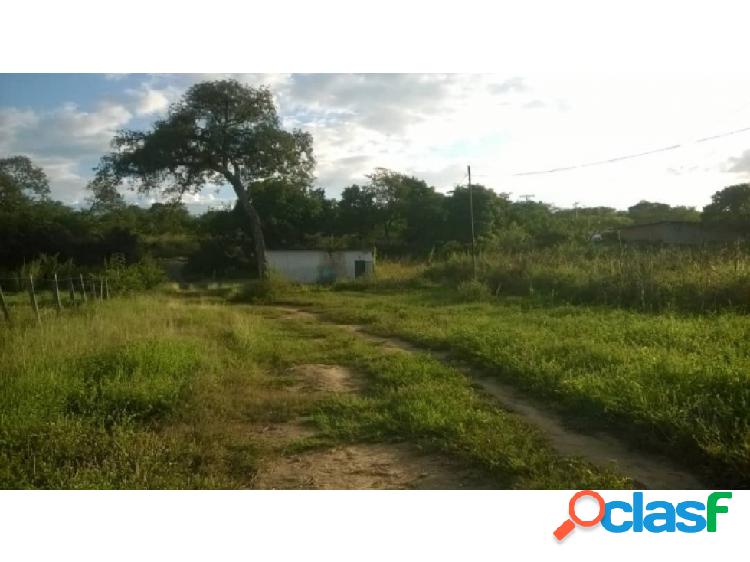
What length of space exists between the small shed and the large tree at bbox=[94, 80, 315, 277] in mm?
942

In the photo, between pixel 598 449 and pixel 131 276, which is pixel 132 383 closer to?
pixel 598 449

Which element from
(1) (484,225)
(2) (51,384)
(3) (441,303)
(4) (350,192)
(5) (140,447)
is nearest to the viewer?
(5) (140,447)

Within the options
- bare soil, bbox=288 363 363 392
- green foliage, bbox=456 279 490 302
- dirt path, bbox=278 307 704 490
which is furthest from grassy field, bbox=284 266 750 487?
green foliage, bbox=456 279 490 302

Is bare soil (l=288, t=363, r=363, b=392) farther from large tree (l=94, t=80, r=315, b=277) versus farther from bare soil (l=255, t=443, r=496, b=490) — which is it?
large tree (l=94, t=80, r=315, b=277)

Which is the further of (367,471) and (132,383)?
(132,383)

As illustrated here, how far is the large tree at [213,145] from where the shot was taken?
2225 centimetres

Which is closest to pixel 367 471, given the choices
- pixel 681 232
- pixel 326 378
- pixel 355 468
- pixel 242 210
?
pixel 355 468

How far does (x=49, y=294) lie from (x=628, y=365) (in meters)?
15.5

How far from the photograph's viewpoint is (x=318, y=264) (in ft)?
81.0

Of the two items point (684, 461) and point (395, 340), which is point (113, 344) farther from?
point (684, 461)

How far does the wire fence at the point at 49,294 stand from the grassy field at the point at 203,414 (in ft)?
3.42

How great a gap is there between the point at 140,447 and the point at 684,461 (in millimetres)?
3803

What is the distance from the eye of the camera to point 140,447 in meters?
3.79

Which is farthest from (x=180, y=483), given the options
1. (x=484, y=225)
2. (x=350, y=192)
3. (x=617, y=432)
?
(x=350, y=192)
